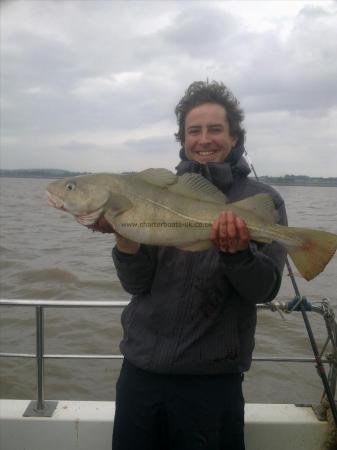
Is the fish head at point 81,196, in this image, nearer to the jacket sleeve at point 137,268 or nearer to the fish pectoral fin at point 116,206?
the fish pectoral fin at point 116,206

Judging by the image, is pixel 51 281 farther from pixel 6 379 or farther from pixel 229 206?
pixel 229 206

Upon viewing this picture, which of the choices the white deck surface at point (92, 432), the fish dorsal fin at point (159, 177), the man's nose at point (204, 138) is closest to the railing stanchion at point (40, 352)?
the white deck surface at point (92, 432)

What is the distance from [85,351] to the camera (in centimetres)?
878

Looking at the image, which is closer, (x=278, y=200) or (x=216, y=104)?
(x=278, y=200)

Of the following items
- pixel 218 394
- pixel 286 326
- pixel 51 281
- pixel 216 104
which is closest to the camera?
pixel 218 394

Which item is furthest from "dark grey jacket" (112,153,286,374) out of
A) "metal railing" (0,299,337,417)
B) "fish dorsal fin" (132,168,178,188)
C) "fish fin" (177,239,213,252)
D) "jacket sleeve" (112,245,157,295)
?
"metal railing" (0,299,337,417)

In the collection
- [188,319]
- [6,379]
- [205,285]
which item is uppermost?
[205,285]

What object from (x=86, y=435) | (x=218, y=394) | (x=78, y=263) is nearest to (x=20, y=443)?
(x=86, y=435)

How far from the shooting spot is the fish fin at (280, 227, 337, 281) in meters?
2.75

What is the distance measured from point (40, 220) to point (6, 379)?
18.7 meters

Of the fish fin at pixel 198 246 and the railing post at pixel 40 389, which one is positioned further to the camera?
the railing post at pixel 40 389

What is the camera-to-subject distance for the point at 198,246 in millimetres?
2818

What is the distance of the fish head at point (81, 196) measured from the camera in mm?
3004

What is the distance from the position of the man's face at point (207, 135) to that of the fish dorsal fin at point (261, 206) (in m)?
0.44
